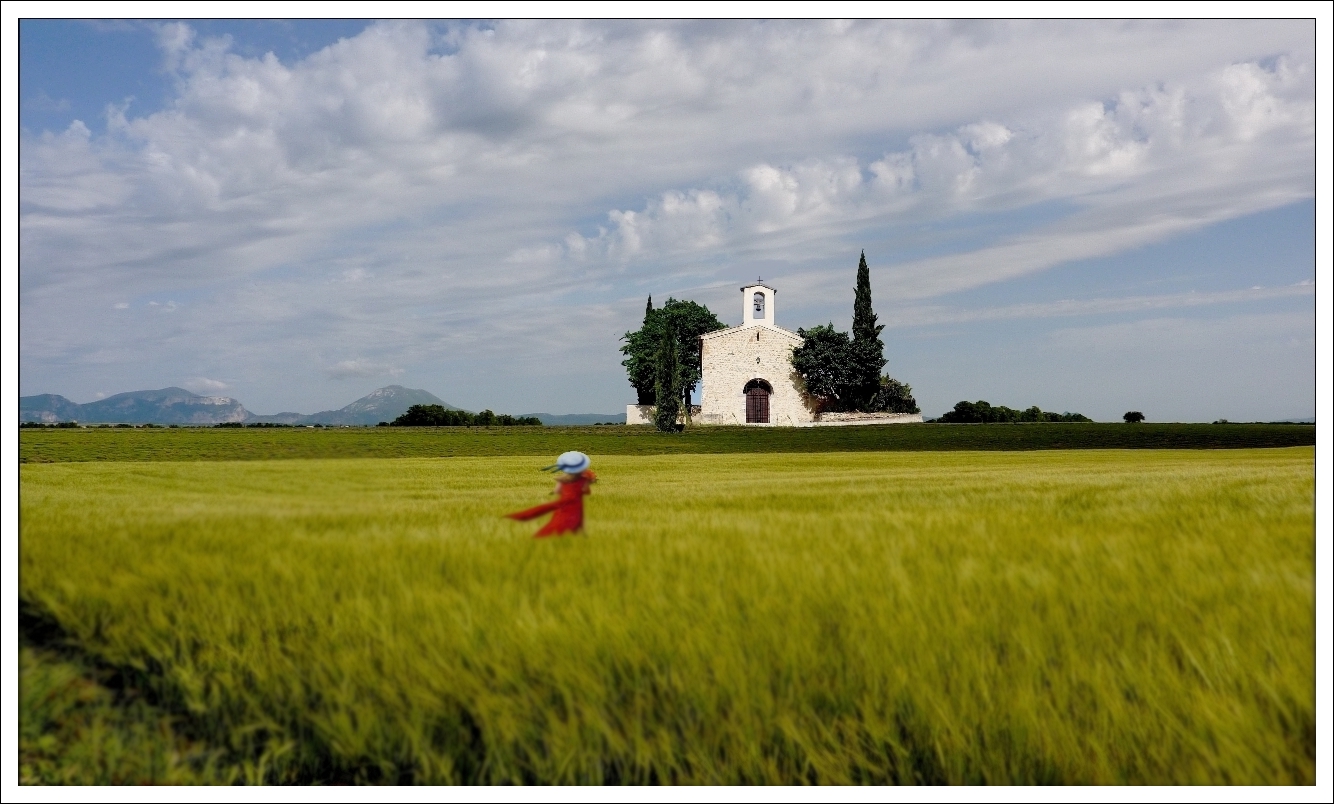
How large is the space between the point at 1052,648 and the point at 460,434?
35.9 meters

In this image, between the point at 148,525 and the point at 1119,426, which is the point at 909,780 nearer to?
the point at 148,525

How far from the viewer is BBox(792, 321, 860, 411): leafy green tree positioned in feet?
210

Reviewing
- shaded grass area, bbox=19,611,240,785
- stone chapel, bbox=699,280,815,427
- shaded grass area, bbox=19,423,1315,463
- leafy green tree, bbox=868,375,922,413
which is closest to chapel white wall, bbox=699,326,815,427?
stone chapel, bbox=699,280,815,427

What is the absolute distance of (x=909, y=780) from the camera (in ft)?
9.37

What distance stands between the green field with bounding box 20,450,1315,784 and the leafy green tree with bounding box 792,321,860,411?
195 feet

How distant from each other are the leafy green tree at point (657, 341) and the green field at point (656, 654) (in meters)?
56.4

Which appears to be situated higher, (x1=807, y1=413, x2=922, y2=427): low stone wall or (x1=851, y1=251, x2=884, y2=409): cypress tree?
(x1=851, y1=251, x2=884, y2=409): cypress tree

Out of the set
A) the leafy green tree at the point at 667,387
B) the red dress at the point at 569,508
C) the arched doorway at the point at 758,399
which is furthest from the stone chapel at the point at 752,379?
the red dress at the point at 569,508

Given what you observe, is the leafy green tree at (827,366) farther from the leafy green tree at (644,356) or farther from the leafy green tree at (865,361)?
the leafy green tree at (644,356)

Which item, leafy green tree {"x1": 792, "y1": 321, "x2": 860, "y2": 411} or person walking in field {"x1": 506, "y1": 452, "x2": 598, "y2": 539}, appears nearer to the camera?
person walking in field {"x1": 506, "y1": 452, "x2": 598, "y2": 539}

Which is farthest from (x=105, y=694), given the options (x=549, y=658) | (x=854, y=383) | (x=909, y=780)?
(x=854, y=383)

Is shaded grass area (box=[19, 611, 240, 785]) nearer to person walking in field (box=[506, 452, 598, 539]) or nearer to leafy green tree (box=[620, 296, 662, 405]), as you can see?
person walking in field (box=[506, 452, 598, 539])

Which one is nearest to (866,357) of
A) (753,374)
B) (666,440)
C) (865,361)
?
(865,361)

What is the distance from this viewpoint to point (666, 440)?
37.9 m
